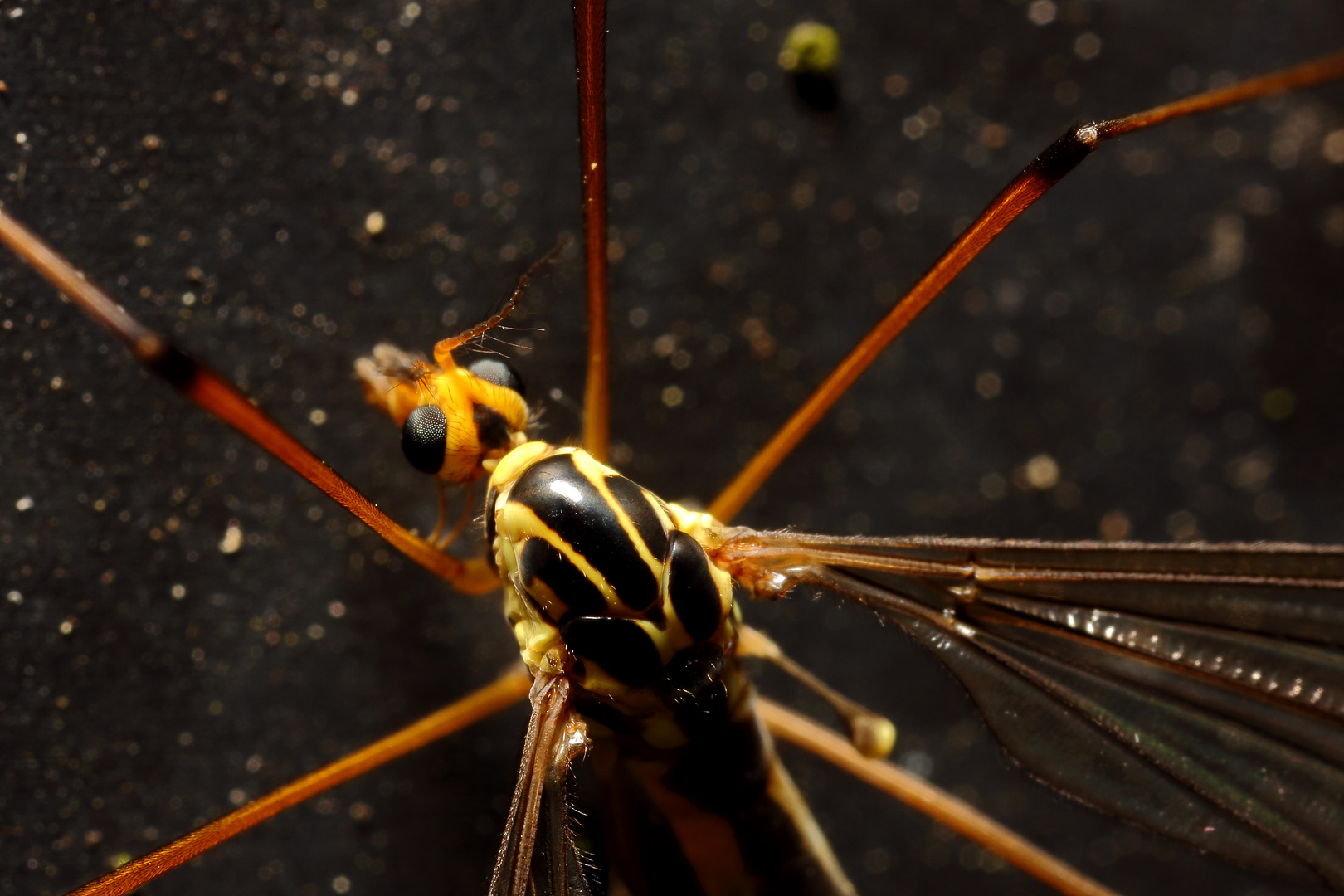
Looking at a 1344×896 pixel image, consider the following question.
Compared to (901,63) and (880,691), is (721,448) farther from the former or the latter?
(901,63)

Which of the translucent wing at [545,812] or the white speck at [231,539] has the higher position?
the white speck at [231,539]

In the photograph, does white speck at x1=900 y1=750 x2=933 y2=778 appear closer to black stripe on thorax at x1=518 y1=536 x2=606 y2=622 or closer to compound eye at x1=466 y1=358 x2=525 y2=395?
black stripe on thorax at x1=518 y1=536 x2=606 y2=622

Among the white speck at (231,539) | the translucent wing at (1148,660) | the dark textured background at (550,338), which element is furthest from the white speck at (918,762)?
the white speck at (231,539)

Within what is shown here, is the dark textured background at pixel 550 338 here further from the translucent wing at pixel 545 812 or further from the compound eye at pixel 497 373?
the translucent wing at pixel 545 812

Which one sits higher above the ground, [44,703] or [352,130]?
[352,130]

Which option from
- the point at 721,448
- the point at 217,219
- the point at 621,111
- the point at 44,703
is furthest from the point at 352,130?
the point at 44,703

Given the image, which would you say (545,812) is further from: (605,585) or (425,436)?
(425,436)
